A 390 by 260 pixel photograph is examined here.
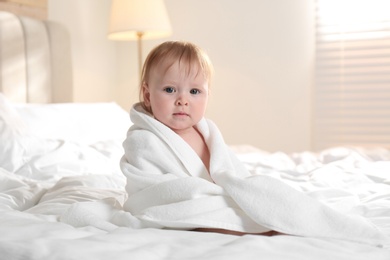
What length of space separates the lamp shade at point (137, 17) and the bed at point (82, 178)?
0.40 meters

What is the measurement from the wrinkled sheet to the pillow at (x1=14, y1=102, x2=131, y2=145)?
0.27 m

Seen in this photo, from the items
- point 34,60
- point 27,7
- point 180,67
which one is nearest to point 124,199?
point 180,67

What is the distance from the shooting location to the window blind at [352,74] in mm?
3871

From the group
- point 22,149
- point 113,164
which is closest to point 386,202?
point 113,164

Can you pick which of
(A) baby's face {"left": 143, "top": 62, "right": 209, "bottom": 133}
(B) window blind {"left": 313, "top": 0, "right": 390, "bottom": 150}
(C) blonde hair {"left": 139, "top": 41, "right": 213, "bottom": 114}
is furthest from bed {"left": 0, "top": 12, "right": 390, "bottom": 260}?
(B) window blind {"left": 313, "top": 0, "right": 390, "bottom": 150}

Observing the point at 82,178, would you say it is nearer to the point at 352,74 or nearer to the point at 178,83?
the point at 178,83

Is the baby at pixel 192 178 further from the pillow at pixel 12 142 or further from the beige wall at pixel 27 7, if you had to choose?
the beige wall at pixel 27 7

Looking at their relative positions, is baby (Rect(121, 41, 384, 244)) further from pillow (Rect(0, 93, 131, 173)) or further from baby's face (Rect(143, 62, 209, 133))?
pillow (Rect(0, 93, 131, 173))

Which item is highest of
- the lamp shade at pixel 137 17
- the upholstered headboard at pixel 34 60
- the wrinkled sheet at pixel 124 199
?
the lamp shade at pixel 137 17

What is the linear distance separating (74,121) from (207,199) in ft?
5.60

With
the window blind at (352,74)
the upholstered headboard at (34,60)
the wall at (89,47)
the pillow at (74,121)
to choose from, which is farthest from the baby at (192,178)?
the window blind at (352,74)

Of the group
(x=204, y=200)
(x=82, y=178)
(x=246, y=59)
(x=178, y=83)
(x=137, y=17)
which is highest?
(x=137, y=17)

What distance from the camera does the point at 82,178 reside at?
180cm

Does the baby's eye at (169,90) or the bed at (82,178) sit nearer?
the bed at (82,178)
